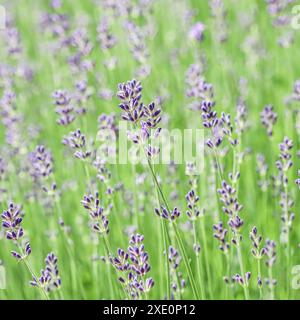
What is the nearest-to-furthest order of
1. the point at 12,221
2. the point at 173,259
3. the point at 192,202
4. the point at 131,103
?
the point at 131,103, the point at 12,221, the point at 192,202, the point at 173,259

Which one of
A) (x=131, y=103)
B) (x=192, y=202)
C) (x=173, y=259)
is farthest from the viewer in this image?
(x=173, y=259)

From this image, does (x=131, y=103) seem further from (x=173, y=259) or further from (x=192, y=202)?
(x=173, y=259)

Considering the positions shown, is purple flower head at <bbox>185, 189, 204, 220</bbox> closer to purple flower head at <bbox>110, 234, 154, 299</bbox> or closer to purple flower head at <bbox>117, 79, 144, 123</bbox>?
purple flower head at <bbox>110, 234, 154, 299</bbox>

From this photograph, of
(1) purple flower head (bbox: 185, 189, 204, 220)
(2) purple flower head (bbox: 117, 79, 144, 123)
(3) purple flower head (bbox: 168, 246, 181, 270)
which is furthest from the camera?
(3) purple flower head (bbox: 168, 246, 181, 270)

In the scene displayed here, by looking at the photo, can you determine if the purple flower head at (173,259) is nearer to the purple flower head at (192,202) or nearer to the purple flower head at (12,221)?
the purple flower head at (192,202)

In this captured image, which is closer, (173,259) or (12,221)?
(12,221)

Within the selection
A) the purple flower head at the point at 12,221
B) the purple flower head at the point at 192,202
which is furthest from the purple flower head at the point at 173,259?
the purple flower head at the point at 12,221

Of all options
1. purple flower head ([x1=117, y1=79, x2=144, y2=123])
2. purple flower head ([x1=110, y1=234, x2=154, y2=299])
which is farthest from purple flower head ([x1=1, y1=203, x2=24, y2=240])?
purple flower head ([x1=117, y1=79, x2=144, y2=123])

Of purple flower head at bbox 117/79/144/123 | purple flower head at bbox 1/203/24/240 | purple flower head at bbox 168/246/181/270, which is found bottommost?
purple flower head at bbox 168/246/181/270

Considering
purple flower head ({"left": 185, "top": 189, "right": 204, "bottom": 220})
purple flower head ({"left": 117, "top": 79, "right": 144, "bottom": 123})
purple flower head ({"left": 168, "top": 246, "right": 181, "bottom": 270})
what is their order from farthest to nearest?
purple flower head ({"left": 168, "top": 246, "right": 181, "bottom": 270}) → purple flower head ({"left": 185, "top": 189, "right": 204, "bottom": 220}) → purple flower head ({"left": 117, "top": 79, "right": 144, "bottom": 123})

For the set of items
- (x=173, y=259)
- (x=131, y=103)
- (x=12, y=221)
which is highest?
(x=131, y=103)


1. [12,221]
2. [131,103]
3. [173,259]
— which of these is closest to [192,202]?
[173,259]
